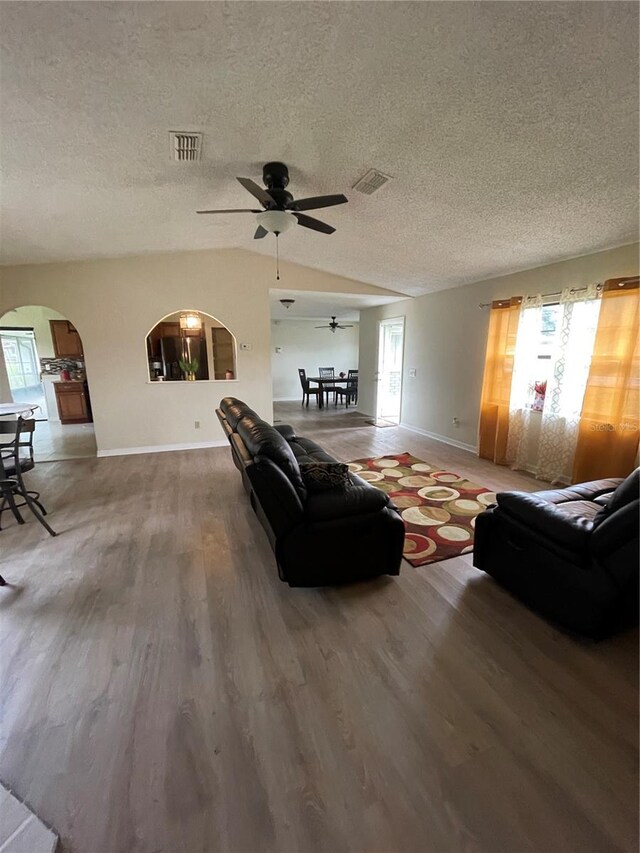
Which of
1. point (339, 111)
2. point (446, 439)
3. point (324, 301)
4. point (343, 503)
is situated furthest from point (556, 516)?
point (324, 301)

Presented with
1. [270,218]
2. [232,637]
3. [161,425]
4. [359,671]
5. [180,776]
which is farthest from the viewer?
[161,425]

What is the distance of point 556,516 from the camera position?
73.4 inches

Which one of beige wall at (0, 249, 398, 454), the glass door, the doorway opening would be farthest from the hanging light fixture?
the glass door

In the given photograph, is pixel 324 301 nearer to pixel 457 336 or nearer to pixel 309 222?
pixel 457 336

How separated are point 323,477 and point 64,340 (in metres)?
7.65

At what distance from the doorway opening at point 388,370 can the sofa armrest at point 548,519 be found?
193 inches

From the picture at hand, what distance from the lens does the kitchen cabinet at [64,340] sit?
7184mm

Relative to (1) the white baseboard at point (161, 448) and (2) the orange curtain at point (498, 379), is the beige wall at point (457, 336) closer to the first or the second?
(2) the orange curtain at point (498, 379)

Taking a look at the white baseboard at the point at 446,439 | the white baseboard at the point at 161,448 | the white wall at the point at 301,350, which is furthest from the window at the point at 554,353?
the white wall at the point at 301,350

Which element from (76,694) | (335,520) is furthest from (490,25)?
(76,694)

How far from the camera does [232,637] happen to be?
5.97ft

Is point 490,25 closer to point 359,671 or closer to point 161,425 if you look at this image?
point 359,671

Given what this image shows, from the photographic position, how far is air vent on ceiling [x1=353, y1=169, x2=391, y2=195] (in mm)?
2697

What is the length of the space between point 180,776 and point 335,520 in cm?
124
